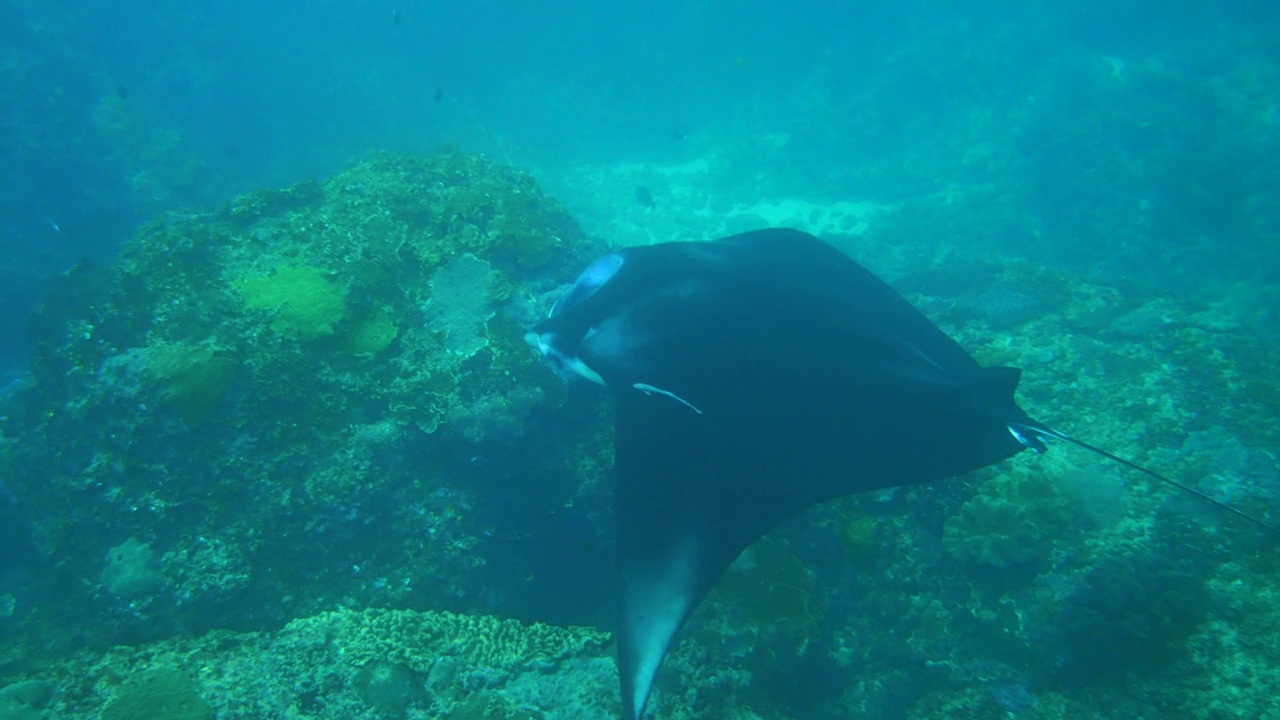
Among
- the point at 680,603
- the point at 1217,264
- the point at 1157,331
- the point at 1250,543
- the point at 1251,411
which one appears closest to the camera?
the point at 680,603

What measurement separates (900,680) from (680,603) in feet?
8.11

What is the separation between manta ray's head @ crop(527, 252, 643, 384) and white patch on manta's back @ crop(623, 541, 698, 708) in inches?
52.7

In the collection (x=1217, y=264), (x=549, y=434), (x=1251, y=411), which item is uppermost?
(x=1217, y=264)

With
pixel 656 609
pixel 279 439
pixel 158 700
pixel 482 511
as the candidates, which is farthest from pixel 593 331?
pixel 158 700

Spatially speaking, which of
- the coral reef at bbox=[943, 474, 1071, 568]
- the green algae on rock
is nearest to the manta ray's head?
the coral reef at bbox=[943, 474, 1071, 568]

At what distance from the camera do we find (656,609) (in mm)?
2621

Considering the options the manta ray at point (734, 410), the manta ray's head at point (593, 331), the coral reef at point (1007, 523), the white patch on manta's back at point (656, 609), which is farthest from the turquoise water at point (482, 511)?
the white patch on manta's back at point (656, 609)

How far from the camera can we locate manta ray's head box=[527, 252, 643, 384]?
373cm

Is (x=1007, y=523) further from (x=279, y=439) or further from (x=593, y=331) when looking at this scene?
(x=279, y=439)

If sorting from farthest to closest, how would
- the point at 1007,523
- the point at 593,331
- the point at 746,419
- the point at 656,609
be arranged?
the point at 1007,523
the point at 593,331
the point at 746,419
the point at 656,609

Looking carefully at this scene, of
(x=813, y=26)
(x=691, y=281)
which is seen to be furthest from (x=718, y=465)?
(x=813, y=26)

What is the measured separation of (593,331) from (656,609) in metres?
1.97

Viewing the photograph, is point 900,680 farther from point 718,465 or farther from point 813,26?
point 813,26

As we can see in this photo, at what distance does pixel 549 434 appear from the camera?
475cm
